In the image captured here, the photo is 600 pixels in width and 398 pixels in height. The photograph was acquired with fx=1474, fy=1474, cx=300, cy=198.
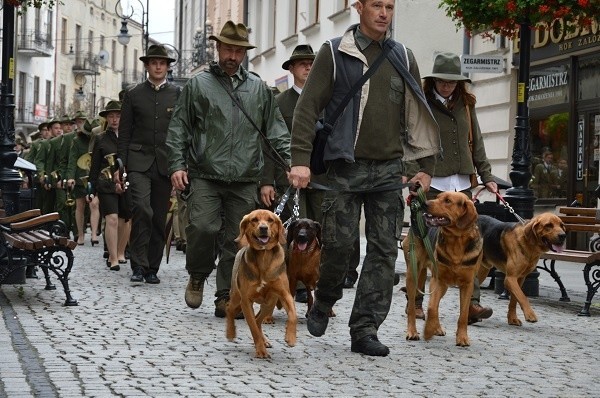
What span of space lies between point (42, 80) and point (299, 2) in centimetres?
4567

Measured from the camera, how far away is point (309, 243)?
9.87m

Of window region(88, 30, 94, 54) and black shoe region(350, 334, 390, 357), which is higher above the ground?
window region(88, 30, 94, 54)

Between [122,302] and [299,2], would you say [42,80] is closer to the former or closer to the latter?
[299,2]

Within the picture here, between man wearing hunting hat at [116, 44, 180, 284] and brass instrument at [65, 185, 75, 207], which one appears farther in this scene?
brass instrument at [65, 185, 75, 207]

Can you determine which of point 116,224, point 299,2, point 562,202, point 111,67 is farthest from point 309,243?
point 111,67

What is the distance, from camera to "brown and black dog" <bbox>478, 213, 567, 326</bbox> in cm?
1041

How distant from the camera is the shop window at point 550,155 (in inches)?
835

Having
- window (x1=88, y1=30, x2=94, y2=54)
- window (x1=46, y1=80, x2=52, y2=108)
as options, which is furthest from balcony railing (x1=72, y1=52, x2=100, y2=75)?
window (x1=46, y1=80, x2=52, y2=108)

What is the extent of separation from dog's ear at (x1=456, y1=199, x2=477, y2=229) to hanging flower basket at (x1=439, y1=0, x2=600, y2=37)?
495cm

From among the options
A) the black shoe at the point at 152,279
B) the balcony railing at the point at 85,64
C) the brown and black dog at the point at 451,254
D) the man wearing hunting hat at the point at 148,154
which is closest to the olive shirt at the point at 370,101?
the brown and black dog at the point at 451,254

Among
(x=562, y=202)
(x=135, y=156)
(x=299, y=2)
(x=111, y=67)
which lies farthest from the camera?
(x=111, y=67)

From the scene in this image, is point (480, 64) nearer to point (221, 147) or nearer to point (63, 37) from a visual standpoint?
point (221, 147)

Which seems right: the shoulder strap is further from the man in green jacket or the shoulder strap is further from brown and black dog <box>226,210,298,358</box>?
brown and black dog <box>226,210,298,358</box>

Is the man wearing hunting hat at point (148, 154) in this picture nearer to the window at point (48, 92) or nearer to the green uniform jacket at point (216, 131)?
the green uniform jacket at point (216, 131)
